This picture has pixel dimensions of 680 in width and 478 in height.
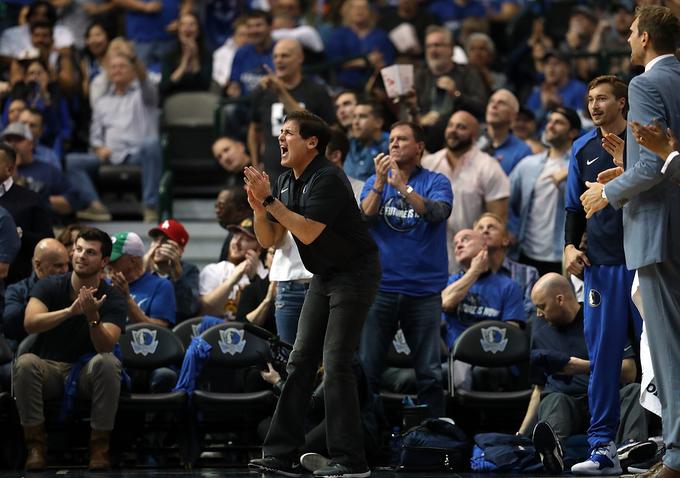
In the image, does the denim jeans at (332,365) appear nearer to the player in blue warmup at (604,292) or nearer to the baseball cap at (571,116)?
the player in blue warmup at (604,292)

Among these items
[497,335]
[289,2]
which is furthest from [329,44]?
[497,335]

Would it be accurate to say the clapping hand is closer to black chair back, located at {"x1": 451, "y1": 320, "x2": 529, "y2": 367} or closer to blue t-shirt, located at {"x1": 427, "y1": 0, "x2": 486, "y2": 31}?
black chair back, located at {"x1": 451, "y1": 320, "x2": 529, "y2": 367}

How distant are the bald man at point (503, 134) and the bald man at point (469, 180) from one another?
73cm

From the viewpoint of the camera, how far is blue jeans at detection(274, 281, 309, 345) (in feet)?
30.2

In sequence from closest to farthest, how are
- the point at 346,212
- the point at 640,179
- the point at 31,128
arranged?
the point at 640,179
the point at 346,212
the point at 31,128

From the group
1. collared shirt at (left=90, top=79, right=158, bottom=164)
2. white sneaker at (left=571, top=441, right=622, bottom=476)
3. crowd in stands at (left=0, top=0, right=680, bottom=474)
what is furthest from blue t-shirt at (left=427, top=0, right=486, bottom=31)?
white sneaker at (left=571, top=441, right=622, bottom=476)

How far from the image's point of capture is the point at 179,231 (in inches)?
428

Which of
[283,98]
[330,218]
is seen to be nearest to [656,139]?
[330,218]

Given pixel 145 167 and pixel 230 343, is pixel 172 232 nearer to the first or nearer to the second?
pixel 230 343

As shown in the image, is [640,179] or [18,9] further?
[18,9]

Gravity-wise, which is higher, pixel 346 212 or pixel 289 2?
pixel 289 2

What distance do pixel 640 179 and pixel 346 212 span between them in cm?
179

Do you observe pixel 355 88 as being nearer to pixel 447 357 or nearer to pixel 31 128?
pixel 31 128

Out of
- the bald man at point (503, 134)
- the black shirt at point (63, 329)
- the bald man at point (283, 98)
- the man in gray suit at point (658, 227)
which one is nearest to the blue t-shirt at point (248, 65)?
the bald man at point (283, 98)
